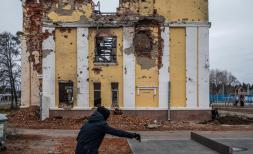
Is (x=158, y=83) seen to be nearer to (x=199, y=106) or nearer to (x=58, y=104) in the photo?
(x=199, y=106)

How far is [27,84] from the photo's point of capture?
132ft

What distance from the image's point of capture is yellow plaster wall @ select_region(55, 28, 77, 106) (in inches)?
1508

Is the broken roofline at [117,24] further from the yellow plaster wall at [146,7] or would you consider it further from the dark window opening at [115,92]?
the dark window opening at [115,92]

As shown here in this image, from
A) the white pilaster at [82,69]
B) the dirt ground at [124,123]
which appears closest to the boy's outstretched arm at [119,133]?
the dirt ground at [124,123]

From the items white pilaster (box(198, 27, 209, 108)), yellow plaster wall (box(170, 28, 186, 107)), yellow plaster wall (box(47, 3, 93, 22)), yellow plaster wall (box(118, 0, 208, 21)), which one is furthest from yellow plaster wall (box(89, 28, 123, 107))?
white pilaster (box(198, 27, 209, 108))

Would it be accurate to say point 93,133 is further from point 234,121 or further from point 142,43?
point 234,121

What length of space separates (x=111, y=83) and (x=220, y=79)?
349 ft

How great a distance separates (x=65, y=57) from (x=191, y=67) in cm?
905

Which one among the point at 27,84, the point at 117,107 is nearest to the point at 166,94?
the point at 117,107

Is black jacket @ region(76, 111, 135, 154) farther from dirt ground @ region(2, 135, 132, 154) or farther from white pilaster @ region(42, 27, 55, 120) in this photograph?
white pilaster @ region(42, 27, 55, 120)

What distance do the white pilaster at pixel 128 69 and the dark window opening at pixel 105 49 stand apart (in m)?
0.79

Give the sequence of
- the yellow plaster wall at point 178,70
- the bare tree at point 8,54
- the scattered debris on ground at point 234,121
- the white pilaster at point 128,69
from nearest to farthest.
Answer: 1. the scattered debris on ground at point 234,121
2. the white pilaster at point 128,69
3. the yellow plaster wall at point 178,70
4. the bare tree at point 8,54

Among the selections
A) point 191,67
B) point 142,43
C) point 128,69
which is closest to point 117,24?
point 142,43

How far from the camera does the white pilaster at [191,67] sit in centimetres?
3812
